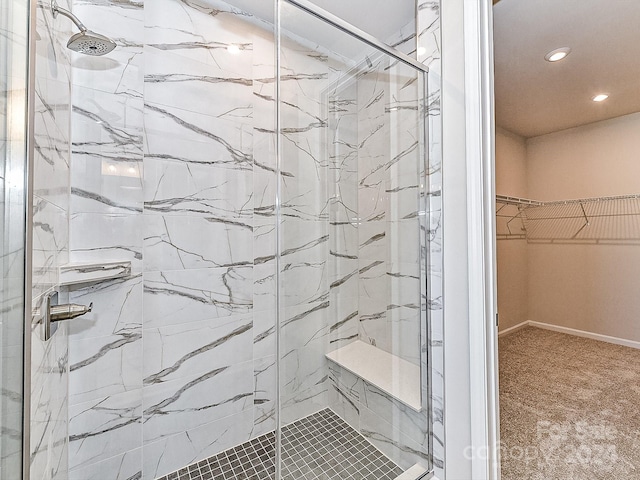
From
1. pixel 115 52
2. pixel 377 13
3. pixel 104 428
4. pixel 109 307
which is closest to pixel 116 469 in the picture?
pixel 104 428

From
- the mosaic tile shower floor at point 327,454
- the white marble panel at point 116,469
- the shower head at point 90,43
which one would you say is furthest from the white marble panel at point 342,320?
the shower head at point 90,43

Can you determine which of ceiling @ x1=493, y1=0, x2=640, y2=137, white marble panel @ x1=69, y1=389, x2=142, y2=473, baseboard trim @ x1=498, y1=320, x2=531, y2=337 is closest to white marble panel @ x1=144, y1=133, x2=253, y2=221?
white marble panel @ x1=69, y1=389, x2=142, y2=473

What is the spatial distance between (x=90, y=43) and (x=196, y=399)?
1.62 m

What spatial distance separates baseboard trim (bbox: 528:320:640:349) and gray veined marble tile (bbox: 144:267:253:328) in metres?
3.78

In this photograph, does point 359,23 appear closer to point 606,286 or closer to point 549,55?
point 549,55

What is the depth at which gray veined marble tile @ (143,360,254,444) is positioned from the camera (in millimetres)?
1432

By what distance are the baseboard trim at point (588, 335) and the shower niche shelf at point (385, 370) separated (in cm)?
332

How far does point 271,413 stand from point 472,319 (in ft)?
4.20

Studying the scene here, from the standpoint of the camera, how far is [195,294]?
155cm

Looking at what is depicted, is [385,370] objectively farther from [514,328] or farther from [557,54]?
[514,328]

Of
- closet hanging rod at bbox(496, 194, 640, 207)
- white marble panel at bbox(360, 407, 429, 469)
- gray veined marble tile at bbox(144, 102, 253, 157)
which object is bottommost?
white marble panel at bbox(360, 407, 429, 469)

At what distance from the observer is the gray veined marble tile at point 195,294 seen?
145 centimetres

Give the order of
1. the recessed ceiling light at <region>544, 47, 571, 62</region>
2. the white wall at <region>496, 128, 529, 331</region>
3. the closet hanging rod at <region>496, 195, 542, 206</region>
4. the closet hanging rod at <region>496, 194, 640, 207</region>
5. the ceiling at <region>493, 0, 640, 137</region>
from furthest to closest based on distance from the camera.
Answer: the white wall at <region>496, 128, 529, 331</region> < the closet hanging rod at <region>496, 195, 542, 206</region> < the closet hanging rod at <region>496, 194, 640, 207</region> < the recessed ceiling light at <region>544, 47, 571, 62</region> < the ceiling at <region>493, 0, 640, 137</region>

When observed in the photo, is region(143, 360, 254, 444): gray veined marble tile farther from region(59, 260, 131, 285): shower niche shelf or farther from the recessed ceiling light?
the recessed ceiling light
